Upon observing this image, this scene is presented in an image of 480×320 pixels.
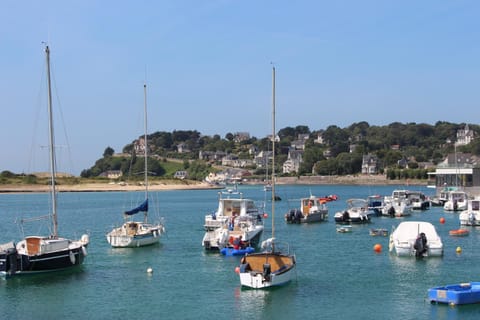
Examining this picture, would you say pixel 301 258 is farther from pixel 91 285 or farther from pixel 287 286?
pixel 91 285

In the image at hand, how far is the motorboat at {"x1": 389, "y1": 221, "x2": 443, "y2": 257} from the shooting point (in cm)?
4856

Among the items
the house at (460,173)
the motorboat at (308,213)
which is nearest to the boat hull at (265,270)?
the motorboat at (308,213)

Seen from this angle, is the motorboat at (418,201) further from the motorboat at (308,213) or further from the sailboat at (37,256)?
the sailboat at (37,256)

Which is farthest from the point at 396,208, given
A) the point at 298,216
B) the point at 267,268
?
the point at 267,268

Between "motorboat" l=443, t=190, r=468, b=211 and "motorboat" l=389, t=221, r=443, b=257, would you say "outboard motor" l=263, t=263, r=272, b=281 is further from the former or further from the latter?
"motorboat" l=443, t=190, r=468, b=211

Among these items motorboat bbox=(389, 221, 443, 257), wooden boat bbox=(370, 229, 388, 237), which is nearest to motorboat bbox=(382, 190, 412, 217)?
wooden boat bbox=(370, 229, 388, 237)

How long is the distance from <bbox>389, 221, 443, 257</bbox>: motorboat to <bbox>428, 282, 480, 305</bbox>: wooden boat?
14255 millimetres

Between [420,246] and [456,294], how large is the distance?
608 inches

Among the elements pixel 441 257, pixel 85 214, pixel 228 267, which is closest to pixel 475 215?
pixel 441 257

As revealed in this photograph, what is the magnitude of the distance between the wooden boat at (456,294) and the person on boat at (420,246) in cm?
1396

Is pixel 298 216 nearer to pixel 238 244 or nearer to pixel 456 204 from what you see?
pixel 456 204

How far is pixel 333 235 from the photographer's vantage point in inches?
2677

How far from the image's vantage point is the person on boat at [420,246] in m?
48.3

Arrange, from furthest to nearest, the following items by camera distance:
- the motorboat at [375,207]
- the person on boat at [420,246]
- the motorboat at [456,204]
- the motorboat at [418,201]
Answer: the motorboat at [418,201] < the motorboat at [456,204] < the motorboat at [375,207] < the person on boat at [420,246]
